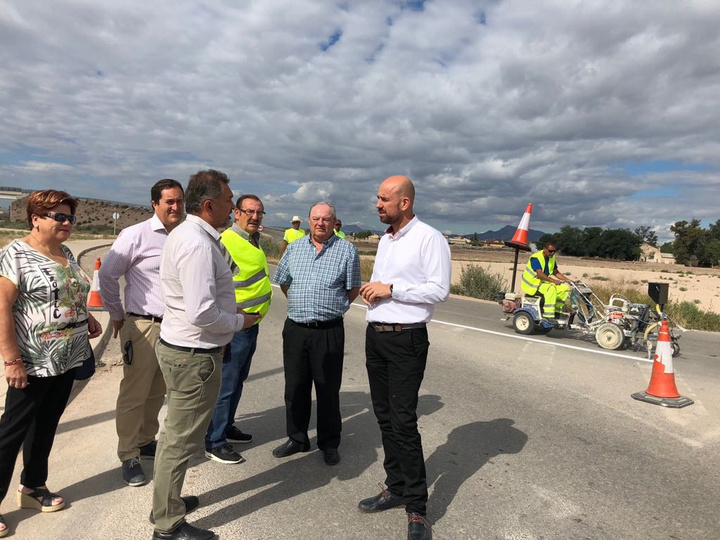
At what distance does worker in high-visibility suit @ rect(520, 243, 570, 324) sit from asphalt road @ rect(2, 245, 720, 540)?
289cm

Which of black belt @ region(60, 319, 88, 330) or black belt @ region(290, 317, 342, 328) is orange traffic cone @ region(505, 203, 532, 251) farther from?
black belt @ region(60, 319, 88, 330)

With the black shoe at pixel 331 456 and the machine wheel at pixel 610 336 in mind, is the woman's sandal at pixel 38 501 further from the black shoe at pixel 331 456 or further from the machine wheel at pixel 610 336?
the machine wheel at pixel 610 336

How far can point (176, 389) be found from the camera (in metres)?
2.91

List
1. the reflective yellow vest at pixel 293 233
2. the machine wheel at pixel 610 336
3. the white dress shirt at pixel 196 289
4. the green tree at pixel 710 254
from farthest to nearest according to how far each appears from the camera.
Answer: the green tree at pixel 710 254 < the reflective yellow vest at pixel 293 233 < the machine wheel at pixel 610 336 < the white dress shirt at pixel 196 289

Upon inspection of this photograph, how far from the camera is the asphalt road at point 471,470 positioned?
3219 mm

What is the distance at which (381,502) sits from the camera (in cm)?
340

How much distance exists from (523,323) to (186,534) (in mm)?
8442

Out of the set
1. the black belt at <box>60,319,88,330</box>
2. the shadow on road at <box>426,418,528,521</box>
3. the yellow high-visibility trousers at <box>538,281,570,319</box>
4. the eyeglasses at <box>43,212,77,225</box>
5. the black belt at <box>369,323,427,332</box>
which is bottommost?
the shadow on road at <box>426,418,528,521</box>

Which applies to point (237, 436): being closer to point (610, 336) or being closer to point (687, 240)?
point (610, 336)

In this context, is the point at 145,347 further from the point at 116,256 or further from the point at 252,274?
the point at 252,274

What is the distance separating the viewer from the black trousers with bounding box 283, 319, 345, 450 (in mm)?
4141

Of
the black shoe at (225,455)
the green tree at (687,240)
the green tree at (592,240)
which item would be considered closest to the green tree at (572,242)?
the green tree at (592,240)

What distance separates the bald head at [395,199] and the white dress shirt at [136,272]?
1766 millimetres

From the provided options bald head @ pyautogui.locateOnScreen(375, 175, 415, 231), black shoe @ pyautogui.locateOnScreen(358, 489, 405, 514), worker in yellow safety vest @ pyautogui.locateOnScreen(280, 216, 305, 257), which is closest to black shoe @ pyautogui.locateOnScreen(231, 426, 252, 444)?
black shoe @ pyautogui.locateOnScreen(358, 489, 405, 514)
